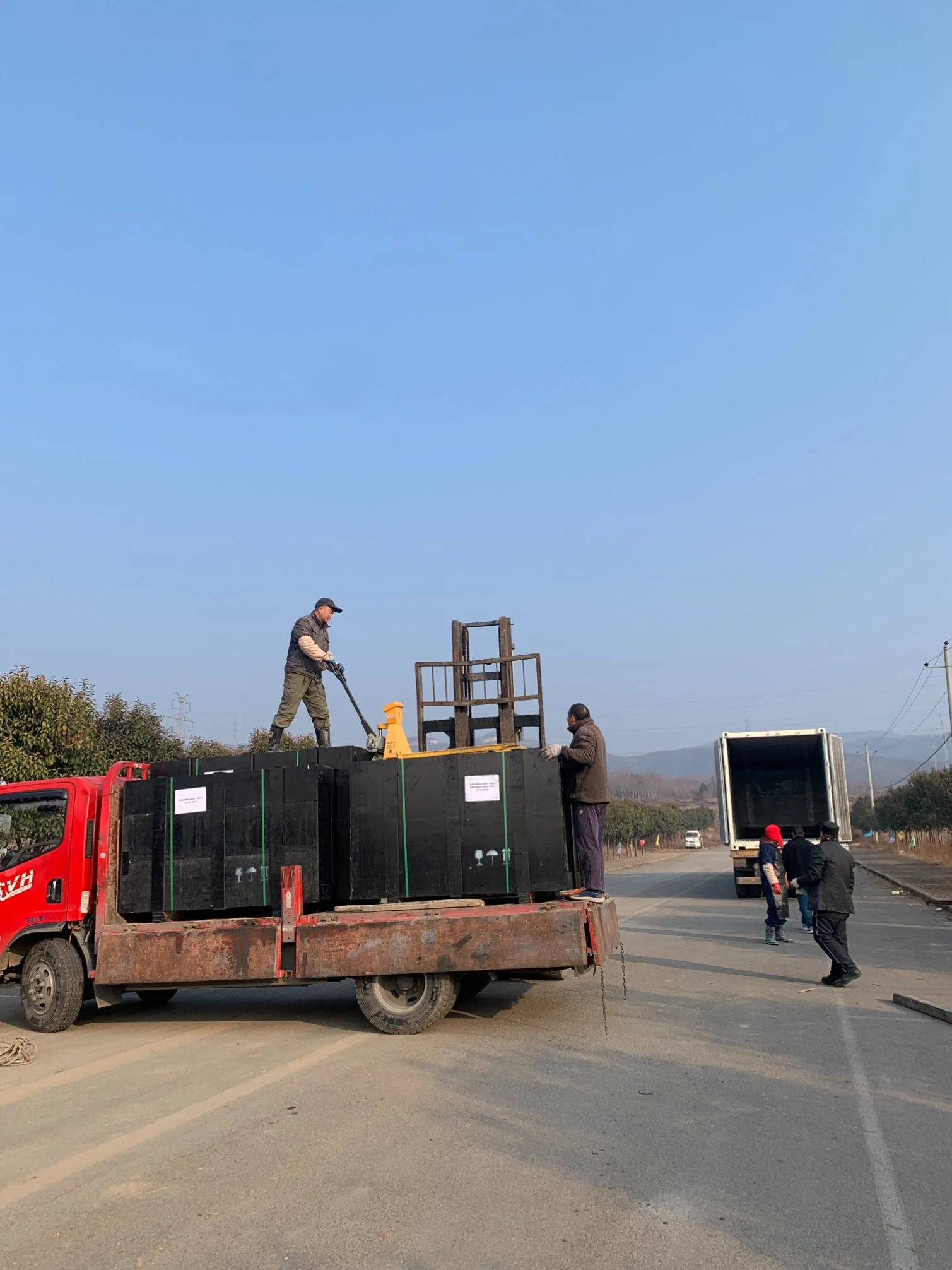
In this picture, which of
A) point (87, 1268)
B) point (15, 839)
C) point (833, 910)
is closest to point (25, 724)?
point (15, 839)

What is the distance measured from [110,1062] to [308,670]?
4.15 m

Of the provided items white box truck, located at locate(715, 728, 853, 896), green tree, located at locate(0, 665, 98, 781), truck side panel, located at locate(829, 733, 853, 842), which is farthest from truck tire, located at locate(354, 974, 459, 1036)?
truck side panel, located at locate(829, 733, 853, 842)

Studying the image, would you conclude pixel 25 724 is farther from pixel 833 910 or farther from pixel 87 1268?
pixel 87 1268

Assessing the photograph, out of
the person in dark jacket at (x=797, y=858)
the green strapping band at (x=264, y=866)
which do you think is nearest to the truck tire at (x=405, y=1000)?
the green strapping band at (x=264, y=866)

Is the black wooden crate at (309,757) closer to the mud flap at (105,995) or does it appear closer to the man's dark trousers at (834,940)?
the mud flap at (105,995)

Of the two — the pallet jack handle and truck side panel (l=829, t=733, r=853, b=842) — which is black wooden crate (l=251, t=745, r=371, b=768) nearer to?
the pallet jack handle

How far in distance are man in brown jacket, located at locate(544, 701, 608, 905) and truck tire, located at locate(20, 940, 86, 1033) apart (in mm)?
4504

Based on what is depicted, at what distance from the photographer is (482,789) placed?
320 inches

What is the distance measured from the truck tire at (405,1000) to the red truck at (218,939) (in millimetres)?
11

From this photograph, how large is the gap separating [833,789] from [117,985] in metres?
16.6

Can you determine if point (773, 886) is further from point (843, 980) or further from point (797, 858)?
point (843, 980)

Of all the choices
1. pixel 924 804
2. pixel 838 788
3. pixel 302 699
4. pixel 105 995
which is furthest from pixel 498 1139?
pixel 924 804

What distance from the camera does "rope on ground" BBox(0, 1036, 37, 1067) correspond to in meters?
7.52

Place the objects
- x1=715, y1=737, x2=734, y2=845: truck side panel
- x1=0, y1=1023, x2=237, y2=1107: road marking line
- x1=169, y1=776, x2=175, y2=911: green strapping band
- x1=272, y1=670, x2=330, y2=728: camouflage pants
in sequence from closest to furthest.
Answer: x1=0, y1=1023, x2=237, y2=1107: road marking line → x1=169, y1=776, x2=175, y2=911: green strapping band → x1=272, y1=670, x2=330, y2=728: camouflage pants → x1=715, y1=737, x2=734, y2=845: truck side panel
